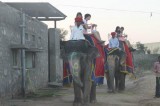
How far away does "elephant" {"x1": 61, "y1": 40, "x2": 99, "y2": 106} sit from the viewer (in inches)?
362

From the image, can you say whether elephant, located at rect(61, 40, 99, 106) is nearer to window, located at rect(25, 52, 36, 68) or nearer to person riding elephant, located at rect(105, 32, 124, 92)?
person riding elephant, located at rect(105, 32, 124, 92)

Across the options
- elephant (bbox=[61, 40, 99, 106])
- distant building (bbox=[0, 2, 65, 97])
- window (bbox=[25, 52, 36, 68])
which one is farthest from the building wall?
elephant (bbox=[61, 40, 99, 106])

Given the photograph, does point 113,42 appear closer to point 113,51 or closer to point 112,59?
point 113,51

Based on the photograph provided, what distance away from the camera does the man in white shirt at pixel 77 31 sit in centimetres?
945

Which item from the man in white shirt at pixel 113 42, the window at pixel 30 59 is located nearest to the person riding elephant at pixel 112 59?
the man in white shirt at pixel 113 42

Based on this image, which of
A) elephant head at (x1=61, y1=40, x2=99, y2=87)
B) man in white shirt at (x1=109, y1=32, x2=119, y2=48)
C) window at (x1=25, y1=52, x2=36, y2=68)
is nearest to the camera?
elephant head at (x1=61, y1=40, x2=99, y2=87)

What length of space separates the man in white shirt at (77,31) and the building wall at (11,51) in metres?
2.45

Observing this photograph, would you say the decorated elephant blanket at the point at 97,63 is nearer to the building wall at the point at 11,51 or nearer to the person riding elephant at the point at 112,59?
the building wall at the point at 11,51

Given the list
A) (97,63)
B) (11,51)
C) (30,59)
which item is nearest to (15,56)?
(11,51)

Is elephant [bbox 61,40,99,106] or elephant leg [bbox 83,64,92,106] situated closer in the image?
elephant [bbox 61,40,99,106]

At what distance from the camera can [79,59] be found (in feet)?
30.3

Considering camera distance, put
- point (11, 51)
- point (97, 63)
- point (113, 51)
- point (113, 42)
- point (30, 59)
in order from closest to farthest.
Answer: point (97, 63) < point (11, 51) < point (113, 42) < point (113, 51) < point (30, 59)

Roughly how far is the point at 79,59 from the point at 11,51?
11.4 ft

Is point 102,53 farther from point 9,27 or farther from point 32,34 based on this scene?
point 32,34
